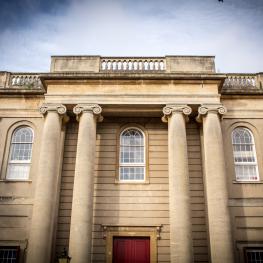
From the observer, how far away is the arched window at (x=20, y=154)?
1570 cm

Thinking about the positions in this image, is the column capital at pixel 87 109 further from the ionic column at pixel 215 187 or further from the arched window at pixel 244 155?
the arched window at pixel 244 155

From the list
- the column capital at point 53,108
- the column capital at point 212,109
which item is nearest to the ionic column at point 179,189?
the column capital at point 212,109

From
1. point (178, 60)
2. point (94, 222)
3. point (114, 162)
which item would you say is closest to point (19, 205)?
point (94, 222)

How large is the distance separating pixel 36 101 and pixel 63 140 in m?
2.56

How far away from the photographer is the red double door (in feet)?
46.8

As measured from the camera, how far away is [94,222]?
48.5ft

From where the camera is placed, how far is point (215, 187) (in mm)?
13648

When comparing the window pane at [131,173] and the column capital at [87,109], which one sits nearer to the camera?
the column capital at [87,109]

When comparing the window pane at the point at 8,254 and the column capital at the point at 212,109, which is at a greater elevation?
the column capital at the point at 212,109

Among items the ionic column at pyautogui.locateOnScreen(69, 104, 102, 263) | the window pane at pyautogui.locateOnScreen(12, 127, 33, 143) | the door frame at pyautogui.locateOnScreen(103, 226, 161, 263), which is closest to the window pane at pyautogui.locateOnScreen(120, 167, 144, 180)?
the ionic column at pyautogui.locateOnScreen(69, 104, 102, 263)

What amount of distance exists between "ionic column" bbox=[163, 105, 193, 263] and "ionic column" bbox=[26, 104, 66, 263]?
4.84 metres

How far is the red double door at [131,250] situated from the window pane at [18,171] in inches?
202

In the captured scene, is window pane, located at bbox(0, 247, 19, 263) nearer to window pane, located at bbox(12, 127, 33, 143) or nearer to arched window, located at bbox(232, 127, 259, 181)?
window pane, located at bbox(12, 127, 33, 143)

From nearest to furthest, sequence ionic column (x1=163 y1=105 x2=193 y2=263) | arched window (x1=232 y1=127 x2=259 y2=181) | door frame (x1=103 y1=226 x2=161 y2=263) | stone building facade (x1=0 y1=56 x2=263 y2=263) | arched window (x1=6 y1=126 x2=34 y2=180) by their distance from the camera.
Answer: ionic column (x1=163 y1=105 x2=193 y2=263), stone building facade (x1=0 y1=56 x2=263 y2=263), door frame (x1=103 y1=226 x2=161 y2=263), arched window (x1=232 y1=127 x2=259 y2=181), arched window (x1=6 y1=126 x2=34 y2=180)
